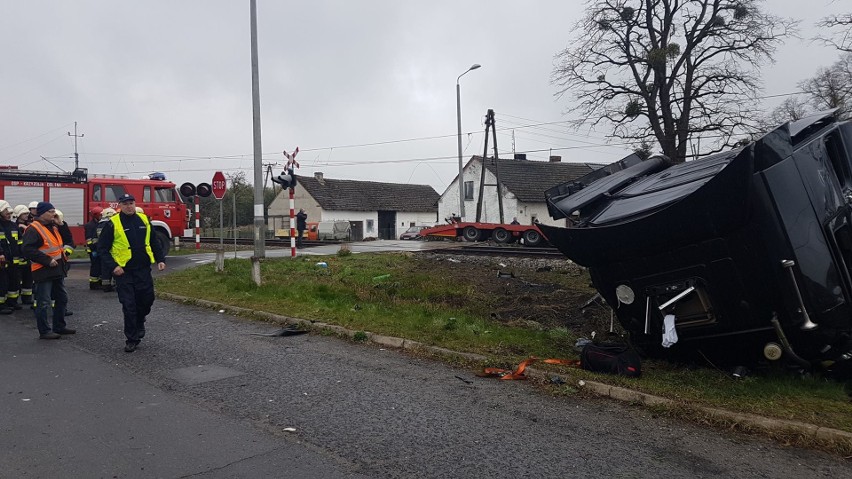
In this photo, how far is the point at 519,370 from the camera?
5.66m

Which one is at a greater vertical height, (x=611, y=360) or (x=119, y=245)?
(x=119, y=245)

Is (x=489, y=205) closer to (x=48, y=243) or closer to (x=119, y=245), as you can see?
(x=48, y=243)

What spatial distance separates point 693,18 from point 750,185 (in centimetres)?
2677

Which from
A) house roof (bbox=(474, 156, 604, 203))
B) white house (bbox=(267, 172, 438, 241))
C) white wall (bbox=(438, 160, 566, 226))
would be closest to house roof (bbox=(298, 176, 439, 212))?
white house (bbox=(267, 172, 438, 241))

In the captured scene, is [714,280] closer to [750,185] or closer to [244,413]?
[750,185]

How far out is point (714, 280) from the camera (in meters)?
4.84

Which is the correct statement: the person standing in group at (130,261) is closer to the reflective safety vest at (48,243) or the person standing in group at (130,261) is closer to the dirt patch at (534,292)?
the reflective safety vest at (48,243)

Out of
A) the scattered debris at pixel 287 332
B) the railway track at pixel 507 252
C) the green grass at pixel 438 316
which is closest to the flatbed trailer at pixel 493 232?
the railway track at pixel 507 252

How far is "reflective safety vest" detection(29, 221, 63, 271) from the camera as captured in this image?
7621 mm

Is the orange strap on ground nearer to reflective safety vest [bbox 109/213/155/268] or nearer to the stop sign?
A: reflective safety vest [bbox 109/213/155/268]

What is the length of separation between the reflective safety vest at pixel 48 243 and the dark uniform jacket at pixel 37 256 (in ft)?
0.11

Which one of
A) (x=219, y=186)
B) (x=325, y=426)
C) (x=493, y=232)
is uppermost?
(x=219, y=186)

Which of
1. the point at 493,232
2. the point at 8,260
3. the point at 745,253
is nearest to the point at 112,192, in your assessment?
the point at 8,260

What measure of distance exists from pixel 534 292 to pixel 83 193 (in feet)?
51.8
